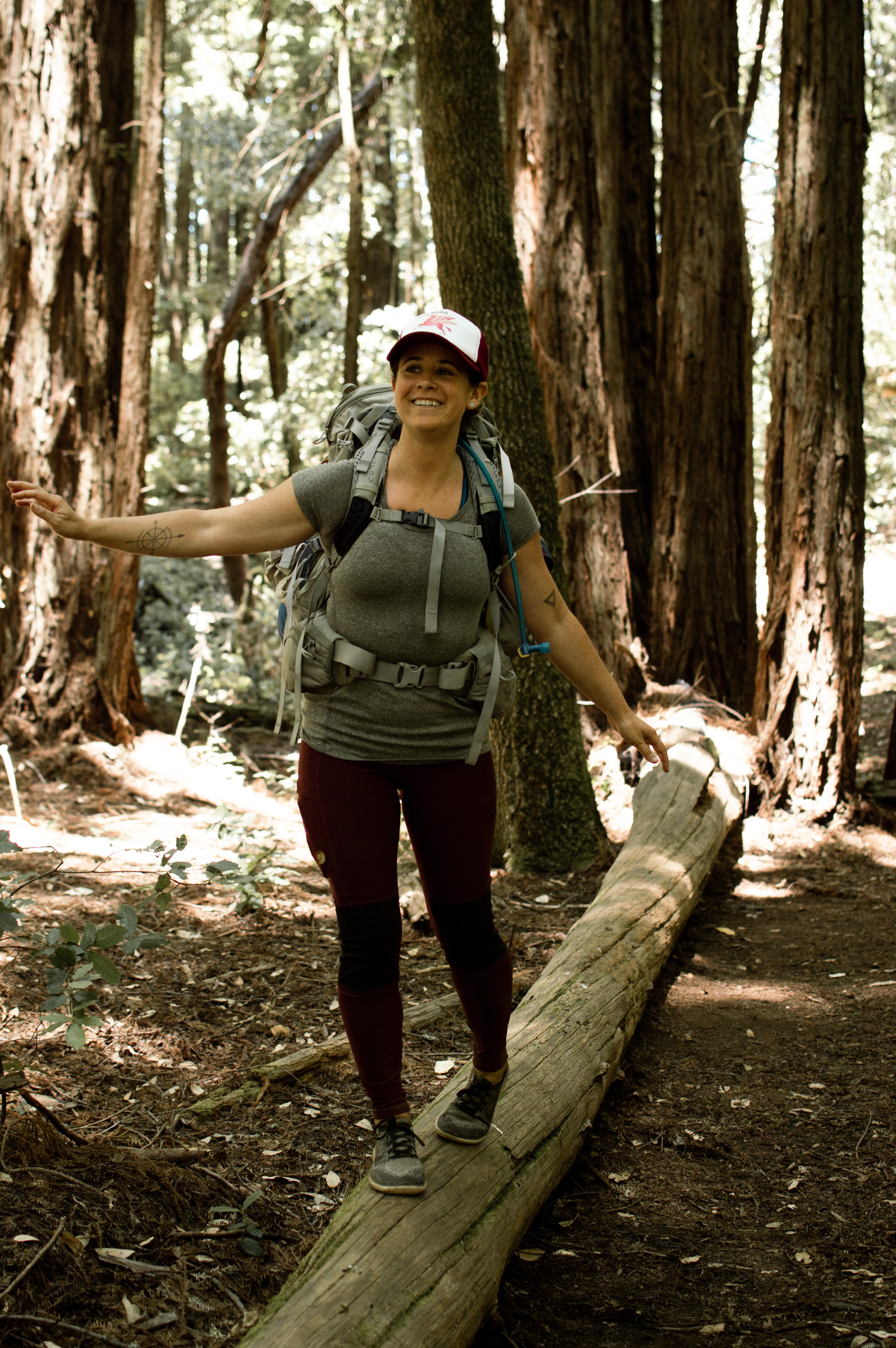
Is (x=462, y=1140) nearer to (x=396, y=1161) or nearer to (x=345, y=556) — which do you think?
(x=396, y=1161)

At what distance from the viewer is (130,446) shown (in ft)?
26.7

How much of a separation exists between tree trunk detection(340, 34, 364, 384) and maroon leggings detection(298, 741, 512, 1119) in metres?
7.59

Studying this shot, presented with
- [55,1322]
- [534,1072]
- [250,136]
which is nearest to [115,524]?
[55,1322]

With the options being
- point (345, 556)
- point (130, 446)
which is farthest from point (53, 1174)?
point (130, 446)

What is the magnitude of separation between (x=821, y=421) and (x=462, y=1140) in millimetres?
6005

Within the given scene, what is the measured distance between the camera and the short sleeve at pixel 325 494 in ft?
8.90

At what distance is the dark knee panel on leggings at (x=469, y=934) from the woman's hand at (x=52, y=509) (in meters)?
1.29

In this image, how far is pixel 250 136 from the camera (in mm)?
11961

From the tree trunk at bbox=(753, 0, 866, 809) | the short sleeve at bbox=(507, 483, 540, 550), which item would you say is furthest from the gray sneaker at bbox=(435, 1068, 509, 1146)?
the tree trunk at bbox=(753, 0, 866, 809)

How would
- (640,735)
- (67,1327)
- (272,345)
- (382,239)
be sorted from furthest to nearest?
1. (382,239)
2. (272,345)
3. (640,735)
4. (67,1327)

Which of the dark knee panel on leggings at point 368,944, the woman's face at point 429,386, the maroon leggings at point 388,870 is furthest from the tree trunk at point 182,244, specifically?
the dark knee panel on leggings at point 368,944

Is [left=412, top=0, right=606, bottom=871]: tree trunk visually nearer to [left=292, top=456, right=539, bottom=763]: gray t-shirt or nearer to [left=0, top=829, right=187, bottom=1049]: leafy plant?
[left=292, top=456, right=539, bottom=763]: gray t-shirt

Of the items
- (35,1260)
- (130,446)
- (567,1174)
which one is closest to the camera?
(35,1260)

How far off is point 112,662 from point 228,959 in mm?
3717
